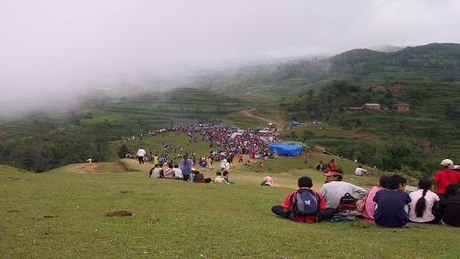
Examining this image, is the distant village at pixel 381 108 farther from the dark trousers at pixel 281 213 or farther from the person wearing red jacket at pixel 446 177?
the dark trousers at pixel 281 213

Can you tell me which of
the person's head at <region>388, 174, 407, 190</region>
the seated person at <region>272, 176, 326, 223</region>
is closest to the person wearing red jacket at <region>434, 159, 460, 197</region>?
the person's head at <region>388, 174, 407, 190</region>

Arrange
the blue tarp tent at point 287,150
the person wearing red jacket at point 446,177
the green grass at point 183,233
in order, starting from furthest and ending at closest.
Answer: the blue tarp tent at point 287,150, the person wearing red jacket at point 446,177, the green grass at point 183,233

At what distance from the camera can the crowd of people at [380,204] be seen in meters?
13.3

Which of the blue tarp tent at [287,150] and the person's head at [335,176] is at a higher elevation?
the person's head at [335,176]

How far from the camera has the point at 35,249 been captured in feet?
31.2

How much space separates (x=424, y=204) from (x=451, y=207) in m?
0.75

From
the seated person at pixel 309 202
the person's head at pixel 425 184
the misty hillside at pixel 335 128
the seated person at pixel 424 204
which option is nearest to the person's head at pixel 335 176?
the seated person at pixel 309 202

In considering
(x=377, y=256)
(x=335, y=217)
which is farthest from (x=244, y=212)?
(x=377, y=256)

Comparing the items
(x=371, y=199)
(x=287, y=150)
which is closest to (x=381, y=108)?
(x=287, y=150)

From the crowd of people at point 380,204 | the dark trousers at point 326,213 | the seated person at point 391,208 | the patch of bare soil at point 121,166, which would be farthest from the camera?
the patch of bare soil at point 121,166

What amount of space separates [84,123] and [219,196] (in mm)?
→ 160656

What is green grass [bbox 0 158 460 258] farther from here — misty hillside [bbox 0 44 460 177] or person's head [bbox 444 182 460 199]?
misty hillside [bbox 0 44 460 177]

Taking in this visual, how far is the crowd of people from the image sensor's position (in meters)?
13.3

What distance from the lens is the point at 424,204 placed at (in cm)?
1402
